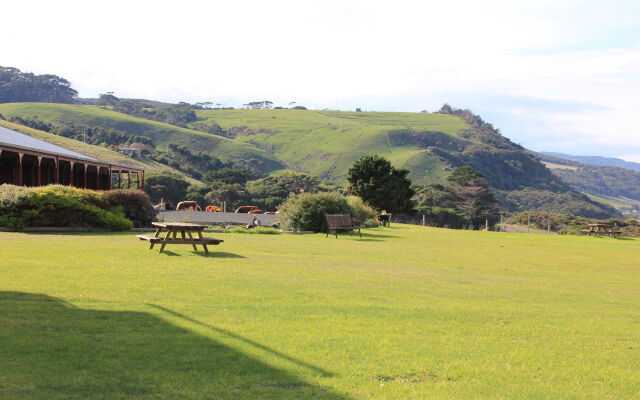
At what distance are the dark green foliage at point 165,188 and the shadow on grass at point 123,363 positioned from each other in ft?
196

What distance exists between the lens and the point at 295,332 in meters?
6.90

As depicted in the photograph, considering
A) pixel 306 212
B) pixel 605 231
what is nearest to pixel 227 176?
pixel 605 231

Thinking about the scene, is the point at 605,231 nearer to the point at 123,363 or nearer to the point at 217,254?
the point at 217,254

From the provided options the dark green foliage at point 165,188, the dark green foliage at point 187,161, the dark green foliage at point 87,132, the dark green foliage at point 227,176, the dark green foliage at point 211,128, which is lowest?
the dark green foliage at point 165,188

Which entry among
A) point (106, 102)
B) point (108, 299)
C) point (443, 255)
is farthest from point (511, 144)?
point (108, 299)

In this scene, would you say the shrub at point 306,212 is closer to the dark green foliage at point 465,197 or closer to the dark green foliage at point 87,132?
the dark green foliage at point 465,197

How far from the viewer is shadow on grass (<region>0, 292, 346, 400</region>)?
4.79m

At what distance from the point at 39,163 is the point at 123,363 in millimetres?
24235

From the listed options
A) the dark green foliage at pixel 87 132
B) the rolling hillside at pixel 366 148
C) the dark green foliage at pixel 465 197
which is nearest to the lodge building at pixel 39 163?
the dark green foliage at pixel 465 197

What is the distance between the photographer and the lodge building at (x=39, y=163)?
2667 centimetres

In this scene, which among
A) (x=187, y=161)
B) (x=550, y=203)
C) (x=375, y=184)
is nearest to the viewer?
(x=375, y=184)

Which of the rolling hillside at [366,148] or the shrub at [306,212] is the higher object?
the rolling hillside at [366,148]

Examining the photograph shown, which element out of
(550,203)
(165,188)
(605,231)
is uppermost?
(165,188)

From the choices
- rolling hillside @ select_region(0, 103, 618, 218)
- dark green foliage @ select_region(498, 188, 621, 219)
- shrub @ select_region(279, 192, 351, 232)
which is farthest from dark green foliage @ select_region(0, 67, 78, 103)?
shrub @ select_region(279, 192, 351, 232)
